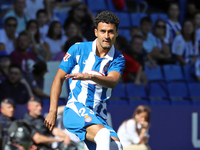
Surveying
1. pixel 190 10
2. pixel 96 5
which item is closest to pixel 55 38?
pixel 96 5

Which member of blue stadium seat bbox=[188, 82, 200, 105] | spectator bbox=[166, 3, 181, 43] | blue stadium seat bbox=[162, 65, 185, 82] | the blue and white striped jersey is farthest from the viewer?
→ spectator bbox=[166, 3, 181, 43]

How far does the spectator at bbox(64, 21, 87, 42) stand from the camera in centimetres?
751

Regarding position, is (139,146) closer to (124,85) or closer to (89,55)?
(124,85)

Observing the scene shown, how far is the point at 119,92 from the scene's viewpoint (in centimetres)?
749

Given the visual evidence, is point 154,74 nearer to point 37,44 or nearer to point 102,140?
point 37,44

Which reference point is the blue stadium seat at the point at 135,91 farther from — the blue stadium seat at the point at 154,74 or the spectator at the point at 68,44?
the spectator at the point at 68,44

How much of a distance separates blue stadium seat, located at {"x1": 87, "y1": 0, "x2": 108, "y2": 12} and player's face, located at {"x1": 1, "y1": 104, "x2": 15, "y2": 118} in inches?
131

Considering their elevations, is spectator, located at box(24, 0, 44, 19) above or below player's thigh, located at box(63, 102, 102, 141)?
above

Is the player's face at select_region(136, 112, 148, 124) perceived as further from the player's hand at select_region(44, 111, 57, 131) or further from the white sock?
the player's hand at select_region(44, 111, 57, 131)

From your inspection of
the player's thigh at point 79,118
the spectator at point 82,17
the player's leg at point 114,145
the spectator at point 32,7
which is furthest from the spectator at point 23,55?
the player's leg at point 114,145

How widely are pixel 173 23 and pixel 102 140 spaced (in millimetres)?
6405

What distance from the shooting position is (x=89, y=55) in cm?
355

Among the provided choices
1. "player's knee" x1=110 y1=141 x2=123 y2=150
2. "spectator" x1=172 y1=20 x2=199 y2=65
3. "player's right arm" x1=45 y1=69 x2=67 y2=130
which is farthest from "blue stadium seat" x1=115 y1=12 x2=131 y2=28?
"player's knee" x1=110 y1=141 x2=123 y2=150

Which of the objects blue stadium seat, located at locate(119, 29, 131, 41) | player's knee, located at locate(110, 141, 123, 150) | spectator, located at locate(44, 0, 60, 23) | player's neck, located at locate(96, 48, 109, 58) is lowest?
player's knee, located at locate(110, 141, 123, 150)
